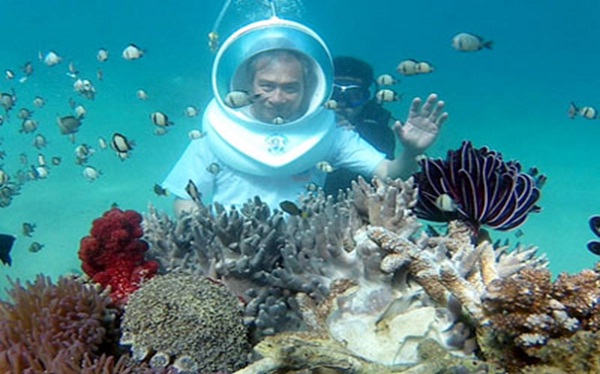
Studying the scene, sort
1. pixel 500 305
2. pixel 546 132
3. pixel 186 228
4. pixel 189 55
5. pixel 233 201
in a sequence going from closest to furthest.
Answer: pixel 500 305
pixel 186 228
pixel 233 201
pixel 546 132
pixel 189 55

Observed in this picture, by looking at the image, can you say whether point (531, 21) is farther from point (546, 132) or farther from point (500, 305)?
point (500, 305)

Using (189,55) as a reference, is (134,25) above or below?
above

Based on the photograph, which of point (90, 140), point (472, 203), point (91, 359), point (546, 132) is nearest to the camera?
point (91, 359)

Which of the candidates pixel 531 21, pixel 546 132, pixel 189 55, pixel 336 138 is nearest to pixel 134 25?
pixel 189 55

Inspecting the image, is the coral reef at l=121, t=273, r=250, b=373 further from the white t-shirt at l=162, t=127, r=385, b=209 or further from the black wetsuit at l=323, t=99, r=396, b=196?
the black wetsuit at l=323, t=99, r=396, b=196

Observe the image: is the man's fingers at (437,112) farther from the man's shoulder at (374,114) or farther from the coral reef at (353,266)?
the man's shoulder at (374,114)

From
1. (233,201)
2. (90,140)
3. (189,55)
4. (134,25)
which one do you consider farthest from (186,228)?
(134,25)

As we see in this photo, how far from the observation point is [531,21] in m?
107

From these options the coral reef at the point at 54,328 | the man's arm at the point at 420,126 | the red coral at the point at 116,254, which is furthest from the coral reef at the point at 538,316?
the man's arm at the point at 420,126

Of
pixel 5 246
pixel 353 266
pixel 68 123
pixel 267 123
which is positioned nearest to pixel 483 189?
pixel 353 266

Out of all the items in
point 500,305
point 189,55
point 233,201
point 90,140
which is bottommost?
point 500,305

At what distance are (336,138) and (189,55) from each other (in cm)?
9791

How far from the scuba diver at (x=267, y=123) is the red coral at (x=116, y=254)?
8.90 feet

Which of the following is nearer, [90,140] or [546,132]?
[90,140]
